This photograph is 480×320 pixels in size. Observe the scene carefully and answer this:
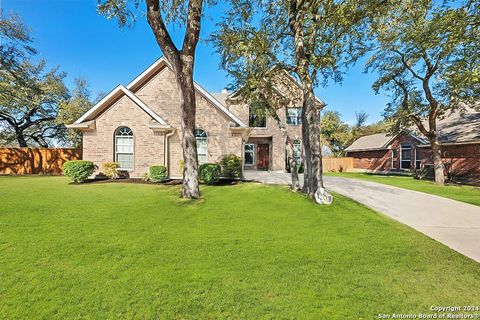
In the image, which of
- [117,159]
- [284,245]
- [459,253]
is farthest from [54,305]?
[117,159]

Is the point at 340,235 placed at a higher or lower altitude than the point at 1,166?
lower

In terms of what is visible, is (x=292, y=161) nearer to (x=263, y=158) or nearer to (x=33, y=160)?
(x=263, y=158)

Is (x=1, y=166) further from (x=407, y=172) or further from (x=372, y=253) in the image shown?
(x=407, y=172)

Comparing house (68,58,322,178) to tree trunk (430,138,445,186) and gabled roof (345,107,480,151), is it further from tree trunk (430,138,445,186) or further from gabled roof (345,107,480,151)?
gabled roof (345,107,480,151)

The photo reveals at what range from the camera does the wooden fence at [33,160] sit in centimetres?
1953

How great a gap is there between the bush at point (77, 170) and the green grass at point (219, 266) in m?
5.44

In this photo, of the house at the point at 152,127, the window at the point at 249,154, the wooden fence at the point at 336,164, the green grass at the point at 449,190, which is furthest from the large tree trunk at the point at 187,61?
the wooden fence at the point at 336,164

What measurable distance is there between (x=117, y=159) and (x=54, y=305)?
41.5 feet

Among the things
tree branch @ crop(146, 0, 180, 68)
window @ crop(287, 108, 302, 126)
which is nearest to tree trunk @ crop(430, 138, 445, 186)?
window @ crop(287, 108, 302, 126)

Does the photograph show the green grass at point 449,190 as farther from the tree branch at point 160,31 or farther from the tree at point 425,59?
the tree branch at point 160,31

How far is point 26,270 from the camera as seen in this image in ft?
11.8

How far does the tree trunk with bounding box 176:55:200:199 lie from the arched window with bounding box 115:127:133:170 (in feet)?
22.3

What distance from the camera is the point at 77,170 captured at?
1229 cm

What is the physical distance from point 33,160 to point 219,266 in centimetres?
2407
